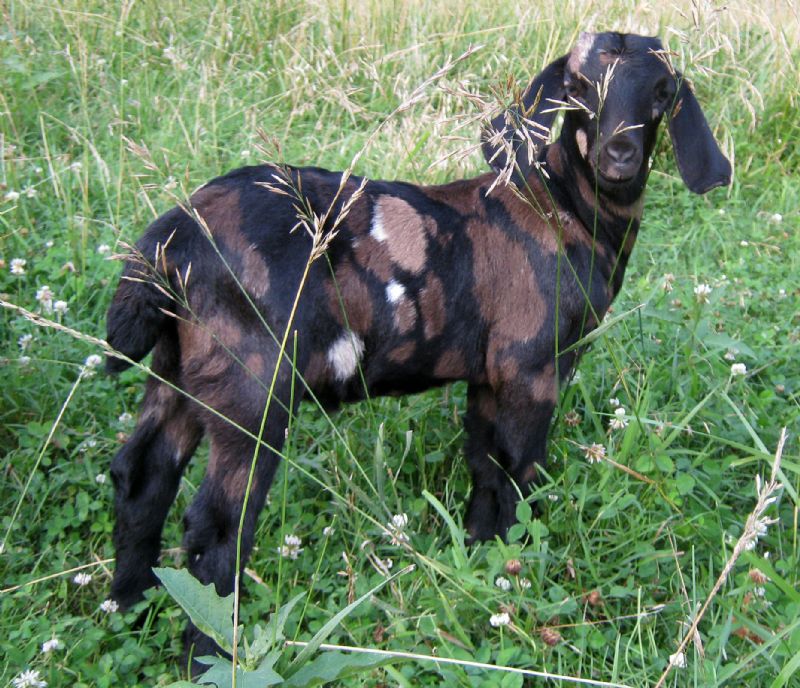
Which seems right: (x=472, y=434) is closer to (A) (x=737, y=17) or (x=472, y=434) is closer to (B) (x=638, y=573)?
(B) (x=638, y=573)

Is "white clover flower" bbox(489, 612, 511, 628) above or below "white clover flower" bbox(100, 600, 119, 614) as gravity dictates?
above

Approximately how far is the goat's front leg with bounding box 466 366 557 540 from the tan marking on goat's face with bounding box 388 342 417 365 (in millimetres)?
302

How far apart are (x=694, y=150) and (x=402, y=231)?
0.99 m

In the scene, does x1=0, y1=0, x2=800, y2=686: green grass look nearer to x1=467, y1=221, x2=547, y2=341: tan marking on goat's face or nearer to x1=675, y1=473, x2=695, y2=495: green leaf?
x1=675, y1=473, x2=695, y2=495: green leaf

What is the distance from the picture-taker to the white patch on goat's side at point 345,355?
8.57 ft

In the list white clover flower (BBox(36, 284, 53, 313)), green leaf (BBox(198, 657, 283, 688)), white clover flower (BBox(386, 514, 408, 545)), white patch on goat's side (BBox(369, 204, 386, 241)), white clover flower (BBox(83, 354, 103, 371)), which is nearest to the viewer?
green leaf (BBox(198, 657, 283, 688))

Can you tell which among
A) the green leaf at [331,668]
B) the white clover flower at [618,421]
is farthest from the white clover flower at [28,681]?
the white clover flower at [618,421]

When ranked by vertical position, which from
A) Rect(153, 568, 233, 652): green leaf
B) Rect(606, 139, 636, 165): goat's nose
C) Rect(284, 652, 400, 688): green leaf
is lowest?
Rect(284, 652, 400, 688): green leaf

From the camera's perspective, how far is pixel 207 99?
5.04m

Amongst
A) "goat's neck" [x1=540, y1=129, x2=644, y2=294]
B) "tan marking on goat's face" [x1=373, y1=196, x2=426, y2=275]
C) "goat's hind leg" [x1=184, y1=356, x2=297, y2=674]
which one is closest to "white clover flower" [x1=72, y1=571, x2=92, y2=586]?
"goat's hind leg" [x1=184, y1=356, x2=297, y2=674]

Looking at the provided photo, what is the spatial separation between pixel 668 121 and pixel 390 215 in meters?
0.93

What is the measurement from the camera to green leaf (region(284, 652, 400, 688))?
1734 mm

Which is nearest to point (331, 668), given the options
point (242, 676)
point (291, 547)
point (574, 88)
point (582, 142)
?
point (242, 676)

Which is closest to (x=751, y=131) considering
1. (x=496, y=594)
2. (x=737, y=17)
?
(x=737, y=17)
